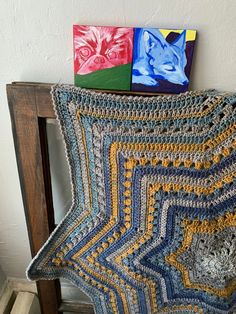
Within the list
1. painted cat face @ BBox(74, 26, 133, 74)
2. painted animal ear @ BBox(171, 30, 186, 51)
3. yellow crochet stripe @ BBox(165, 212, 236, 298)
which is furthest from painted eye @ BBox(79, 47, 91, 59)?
yellow crochet stripe @ BBox(165, 212, 236, 298)

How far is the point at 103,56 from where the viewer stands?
0.53 m

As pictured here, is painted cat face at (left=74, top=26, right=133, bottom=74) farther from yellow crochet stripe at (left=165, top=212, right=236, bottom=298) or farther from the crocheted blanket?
yellow crochet stripe at (left=165, top=212, right=236, bottom=298)

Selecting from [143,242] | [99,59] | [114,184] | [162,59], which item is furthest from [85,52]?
[143,242]

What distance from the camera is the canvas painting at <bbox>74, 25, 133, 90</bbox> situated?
20.3 inches

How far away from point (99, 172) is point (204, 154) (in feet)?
0.62

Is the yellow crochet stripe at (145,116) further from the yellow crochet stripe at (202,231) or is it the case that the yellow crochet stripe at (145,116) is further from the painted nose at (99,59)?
the yellow crochet stripe at (202,231)

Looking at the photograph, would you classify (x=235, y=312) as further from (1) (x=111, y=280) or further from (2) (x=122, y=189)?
(2) (x=122, y=189)

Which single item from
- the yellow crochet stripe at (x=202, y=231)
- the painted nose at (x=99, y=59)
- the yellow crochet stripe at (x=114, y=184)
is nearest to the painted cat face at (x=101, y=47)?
the painted nose at (x=99, y=59)

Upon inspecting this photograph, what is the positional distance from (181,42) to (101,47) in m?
0.13

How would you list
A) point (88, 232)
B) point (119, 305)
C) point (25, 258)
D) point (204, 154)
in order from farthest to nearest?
1. point (25, 258)
2. point (119, 305)
3. point (88, 232)
4. point (204, 154)

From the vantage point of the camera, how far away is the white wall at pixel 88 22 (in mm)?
500

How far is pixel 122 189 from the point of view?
59 cm

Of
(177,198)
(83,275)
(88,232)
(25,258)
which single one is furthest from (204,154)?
(25,258)

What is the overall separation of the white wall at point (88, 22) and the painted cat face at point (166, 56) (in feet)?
0.09
